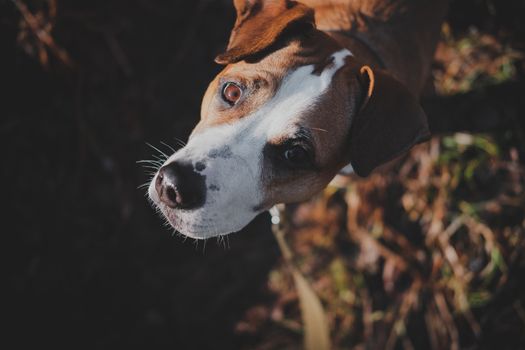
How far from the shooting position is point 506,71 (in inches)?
169

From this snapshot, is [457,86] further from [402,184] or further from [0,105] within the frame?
[0,105]

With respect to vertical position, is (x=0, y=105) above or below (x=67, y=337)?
above

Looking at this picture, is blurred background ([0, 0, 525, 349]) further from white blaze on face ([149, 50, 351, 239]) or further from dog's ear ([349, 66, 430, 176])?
white blaze on face ([149, 50, 351, 239])

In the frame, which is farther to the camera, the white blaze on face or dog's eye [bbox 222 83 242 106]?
dog's eye [bbox 222 83 242 106]

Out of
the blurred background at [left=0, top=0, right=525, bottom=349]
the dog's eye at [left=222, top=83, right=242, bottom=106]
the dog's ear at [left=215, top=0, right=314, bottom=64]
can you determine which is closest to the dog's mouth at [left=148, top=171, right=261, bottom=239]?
the dog's eye at [left=222, top=83, right=242, bottom=106]

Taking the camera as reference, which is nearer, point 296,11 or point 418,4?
point 296,11

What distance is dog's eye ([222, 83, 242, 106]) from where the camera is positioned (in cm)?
252

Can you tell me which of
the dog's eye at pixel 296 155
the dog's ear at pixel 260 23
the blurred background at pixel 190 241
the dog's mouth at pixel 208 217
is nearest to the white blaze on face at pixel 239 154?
the dog's mouth at pixel 208 217

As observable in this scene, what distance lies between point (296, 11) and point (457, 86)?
101 inches

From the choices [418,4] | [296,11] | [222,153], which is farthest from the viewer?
[418,4]

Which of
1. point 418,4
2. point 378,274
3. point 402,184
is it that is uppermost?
point 418,4

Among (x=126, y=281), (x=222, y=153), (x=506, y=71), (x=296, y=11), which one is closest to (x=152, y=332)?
(x=126, y=281)

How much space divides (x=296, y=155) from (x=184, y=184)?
617 millimetres

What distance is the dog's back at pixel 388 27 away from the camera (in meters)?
3.26
